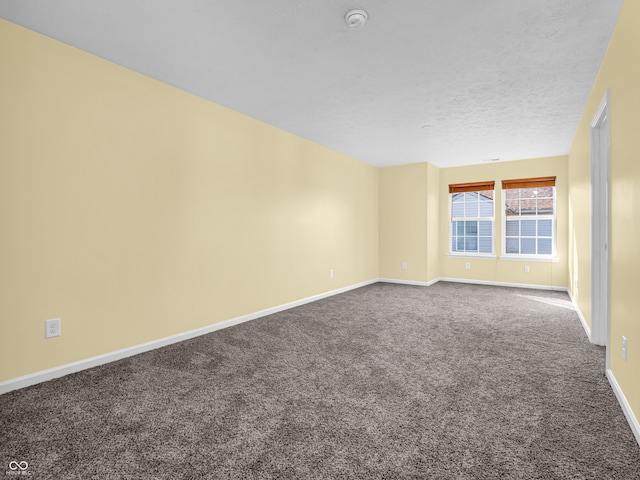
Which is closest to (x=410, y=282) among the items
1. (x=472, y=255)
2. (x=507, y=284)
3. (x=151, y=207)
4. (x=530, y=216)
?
(x=472, y=255)

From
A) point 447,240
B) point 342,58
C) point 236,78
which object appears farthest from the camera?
point 447,240

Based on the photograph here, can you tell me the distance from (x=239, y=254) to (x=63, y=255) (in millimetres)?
1702

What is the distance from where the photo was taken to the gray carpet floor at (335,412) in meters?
1.52

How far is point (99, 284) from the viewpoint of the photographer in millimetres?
2658

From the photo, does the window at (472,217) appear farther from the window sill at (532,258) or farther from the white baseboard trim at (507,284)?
the white baseboard trim at (507,284)

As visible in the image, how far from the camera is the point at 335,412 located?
1.97 metres

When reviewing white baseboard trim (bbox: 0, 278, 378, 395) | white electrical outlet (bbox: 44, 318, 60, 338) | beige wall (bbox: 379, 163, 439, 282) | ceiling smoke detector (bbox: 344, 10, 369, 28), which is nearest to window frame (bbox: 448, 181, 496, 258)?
beige wall (bbox: 379, 163, 439, 282)

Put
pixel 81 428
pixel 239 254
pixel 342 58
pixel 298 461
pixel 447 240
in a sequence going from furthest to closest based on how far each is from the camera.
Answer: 1. pixel 447 240
2. pixel 239 254
3. pixel 342 58
4. pixel 81 428
5. pixel 298 461

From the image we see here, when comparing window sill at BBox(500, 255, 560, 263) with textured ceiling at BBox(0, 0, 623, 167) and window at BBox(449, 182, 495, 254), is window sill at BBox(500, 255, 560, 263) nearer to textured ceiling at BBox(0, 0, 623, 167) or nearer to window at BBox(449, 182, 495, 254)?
window at BBox(449, 182, 495, 254)

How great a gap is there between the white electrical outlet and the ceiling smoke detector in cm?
288

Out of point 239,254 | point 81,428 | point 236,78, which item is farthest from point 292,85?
point 81,428

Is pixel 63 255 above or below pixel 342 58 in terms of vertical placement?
below

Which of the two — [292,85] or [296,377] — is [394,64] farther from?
[296,377]

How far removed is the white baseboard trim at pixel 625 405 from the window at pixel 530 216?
4.41 meters
